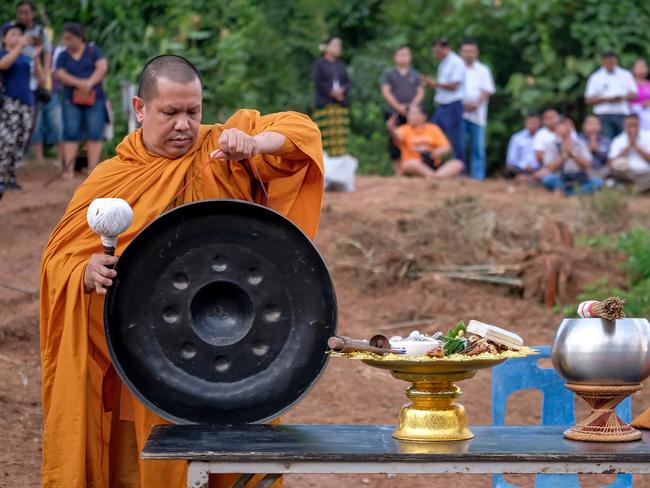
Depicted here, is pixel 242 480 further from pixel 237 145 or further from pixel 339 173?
pixel 339 173

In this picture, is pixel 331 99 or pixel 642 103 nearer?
pixel 331 99

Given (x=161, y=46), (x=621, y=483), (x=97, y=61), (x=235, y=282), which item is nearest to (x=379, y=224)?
(x=97, y=61)

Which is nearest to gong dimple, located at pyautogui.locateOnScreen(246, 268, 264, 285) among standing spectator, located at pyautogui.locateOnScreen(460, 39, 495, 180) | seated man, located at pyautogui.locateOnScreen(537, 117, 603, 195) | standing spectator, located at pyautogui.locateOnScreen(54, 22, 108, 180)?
standing spectator, located at pyautogui.locateOnScreen(54, 22, 108, 180)

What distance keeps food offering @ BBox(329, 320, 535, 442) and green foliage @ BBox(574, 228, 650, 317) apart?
225 inches

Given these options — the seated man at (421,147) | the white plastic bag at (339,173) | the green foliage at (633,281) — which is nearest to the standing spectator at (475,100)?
the seated man at (421,147)

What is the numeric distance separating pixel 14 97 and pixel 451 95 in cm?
566

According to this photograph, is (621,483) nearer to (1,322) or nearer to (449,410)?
(449,410)

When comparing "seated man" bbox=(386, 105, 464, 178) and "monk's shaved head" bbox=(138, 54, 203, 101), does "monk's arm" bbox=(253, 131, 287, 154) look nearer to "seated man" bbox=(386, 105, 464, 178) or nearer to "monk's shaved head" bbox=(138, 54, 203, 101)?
"monk's shaved head" bbox=(138, 54, 203, 101)

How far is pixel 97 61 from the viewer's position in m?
12.2

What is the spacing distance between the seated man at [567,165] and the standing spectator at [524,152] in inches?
22.6

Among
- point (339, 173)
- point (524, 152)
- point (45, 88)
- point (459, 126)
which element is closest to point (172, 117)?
point (45, 88)

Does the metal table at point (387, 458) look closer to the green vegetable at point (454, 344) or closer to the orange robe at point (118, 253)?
the green vegetable at point (454, 344)

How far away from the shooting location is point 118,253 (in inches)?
154

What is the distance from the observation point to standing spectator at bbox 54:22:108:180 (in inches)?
477
